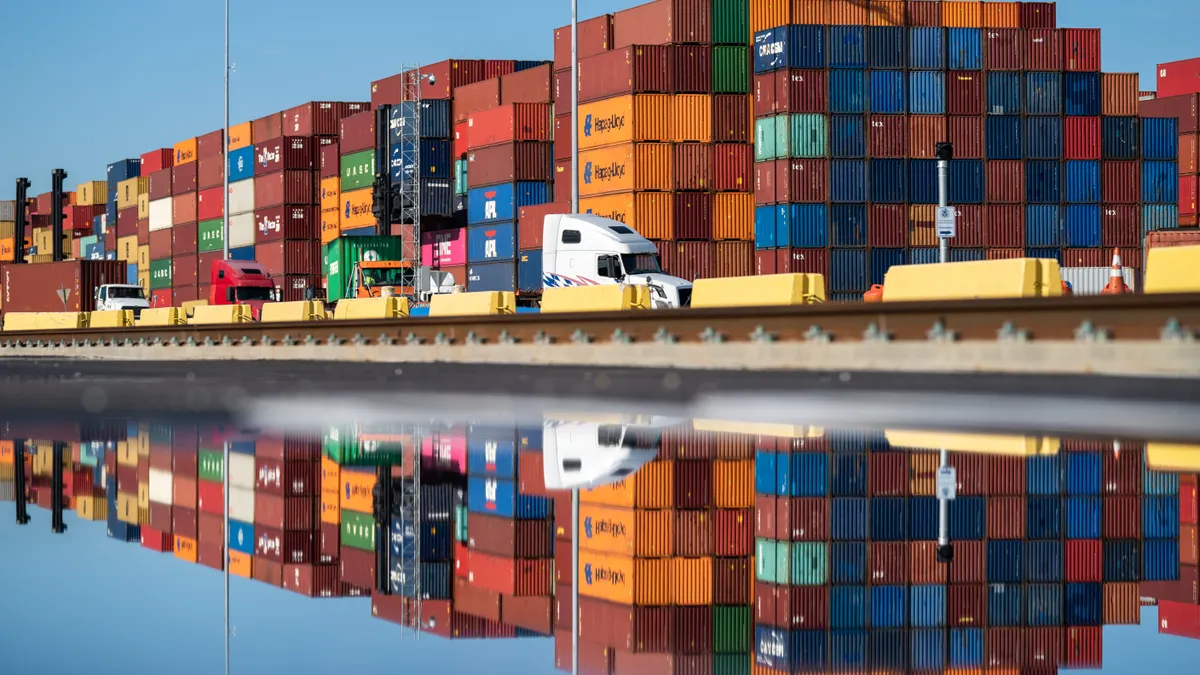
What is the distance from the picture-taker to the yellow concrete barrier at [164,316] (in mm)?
43438

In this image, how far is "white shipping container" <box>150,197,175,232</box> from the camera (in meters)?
84.9

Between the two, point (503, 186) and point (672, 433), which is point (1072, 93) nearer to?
point (503, 186)

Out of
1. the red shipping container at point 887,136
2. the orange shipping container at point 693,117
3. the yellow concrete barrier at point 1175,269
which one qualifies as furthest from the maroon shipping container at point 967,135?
the yellow concrete barrier at point 1175,269

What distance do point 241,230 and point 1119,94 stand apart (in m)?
44.0

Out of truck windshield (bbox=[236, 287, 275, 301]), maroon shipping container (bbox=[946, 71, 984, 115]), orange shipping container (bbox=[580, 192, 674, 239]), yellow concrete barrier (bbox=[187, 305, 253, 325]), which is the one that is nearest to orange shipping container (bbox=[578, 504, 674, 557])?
yellow concrete barrier (bbox=[187, 305, 253, 325])

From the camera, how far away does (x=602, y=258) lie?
114 ft

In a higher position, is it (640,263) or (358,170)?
(358,170)

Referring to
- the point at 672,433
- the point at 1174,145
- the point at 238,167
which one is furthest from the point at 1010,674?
the point at 238,167

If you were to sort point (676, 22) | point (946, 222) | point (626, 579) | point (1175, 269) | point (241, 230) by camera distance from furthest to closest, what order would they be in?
1. point (241, 230)
2. point (676, 22)
3. point (946, 222)
4. point (1175, 269)
5. point (626, 579)

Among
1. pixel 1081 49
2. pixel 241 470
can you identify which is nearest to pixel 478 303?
pixel 241 470

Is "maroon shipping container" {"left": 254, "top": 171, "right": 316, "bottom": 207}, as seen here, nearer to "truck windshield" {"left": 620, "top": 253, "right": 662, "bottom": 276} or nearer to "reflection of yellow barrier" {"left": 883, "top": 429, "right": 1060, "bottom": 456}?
"truck windshield" {"left": 620, "top": 253, "right": 662, "bottom": 276}

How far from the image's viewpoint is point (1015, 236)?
4991cm

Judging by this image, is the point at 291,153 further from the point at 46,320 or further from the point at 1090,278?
the point at 1090,278

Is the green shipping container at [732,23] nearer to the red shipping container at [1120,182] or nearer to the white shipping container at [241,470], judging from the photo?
the red shipping container at [1120,182]
